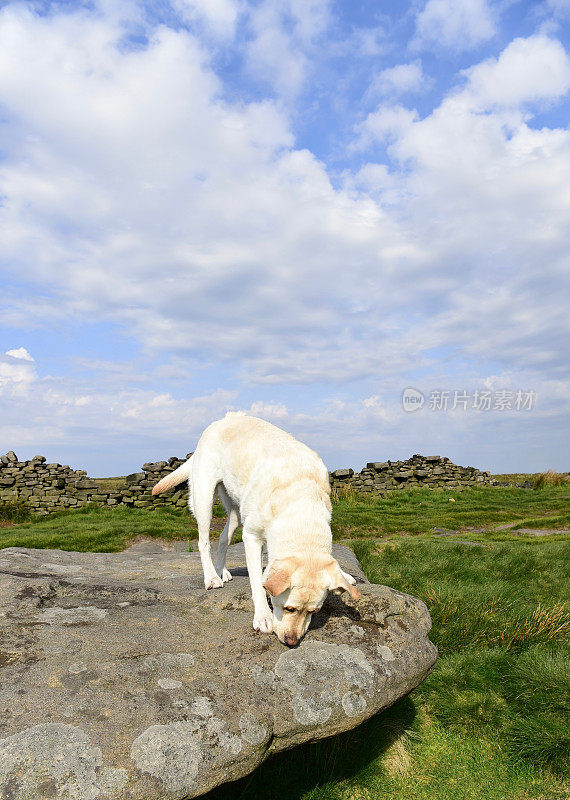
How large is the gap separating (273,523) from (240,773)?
206cm

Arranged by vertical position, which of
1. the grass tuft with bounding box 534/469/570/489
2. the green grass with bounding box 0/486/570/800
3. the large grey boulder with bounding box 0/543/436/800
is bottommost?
the green grass with bounding box 0/486/570/800

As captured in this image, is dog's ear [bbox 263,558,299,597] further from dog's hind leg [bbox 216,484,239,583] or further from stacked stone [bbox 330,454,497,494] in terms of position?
stacked stone [bbox 330,454,497,494]

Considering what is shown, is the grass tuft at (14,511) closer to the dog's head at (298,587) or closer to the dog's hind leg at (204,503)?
the dog's hind leg at (204,503)

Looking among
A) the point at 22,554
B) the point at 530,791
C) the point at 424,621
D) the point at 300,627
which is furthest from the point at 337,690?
the point at 22,554

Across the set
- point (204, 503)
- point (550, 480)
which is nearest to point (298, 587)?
point (204, 503)

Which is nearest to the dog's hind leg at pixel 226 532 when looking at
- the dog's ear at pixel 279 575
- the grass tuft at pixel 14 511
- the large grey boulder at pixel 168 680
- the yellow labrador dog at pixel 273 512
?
the yellow labrador dog at pixel 273 512

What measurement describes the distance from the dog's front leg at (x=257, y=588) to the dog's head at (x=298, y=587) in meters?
0.29

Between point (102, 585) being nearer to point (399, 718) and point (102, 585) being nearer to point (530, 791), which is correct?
point (399, 718)

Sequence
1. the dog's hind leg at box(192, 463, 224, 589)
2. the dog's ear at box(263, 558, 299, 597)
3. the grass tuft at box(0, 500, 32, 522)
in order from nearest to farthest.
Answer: the dog's ear at box(263, 558, 299, 597), the dog's hind leg at box(192, 463, 224, 589), the grass tuft at box(0, 500, 32, 522)

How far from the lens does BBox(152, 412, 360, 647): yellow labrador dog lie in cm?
450

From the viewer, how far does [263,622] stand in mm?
5016

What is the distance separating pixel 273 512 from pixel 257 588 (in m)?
0.78

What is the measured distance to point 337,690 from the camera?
4375mm

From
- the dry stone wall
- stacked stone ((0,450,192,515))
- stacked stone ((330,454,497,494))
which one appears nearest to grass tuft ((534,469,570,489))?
stacked stone ((330,454,497,494))
